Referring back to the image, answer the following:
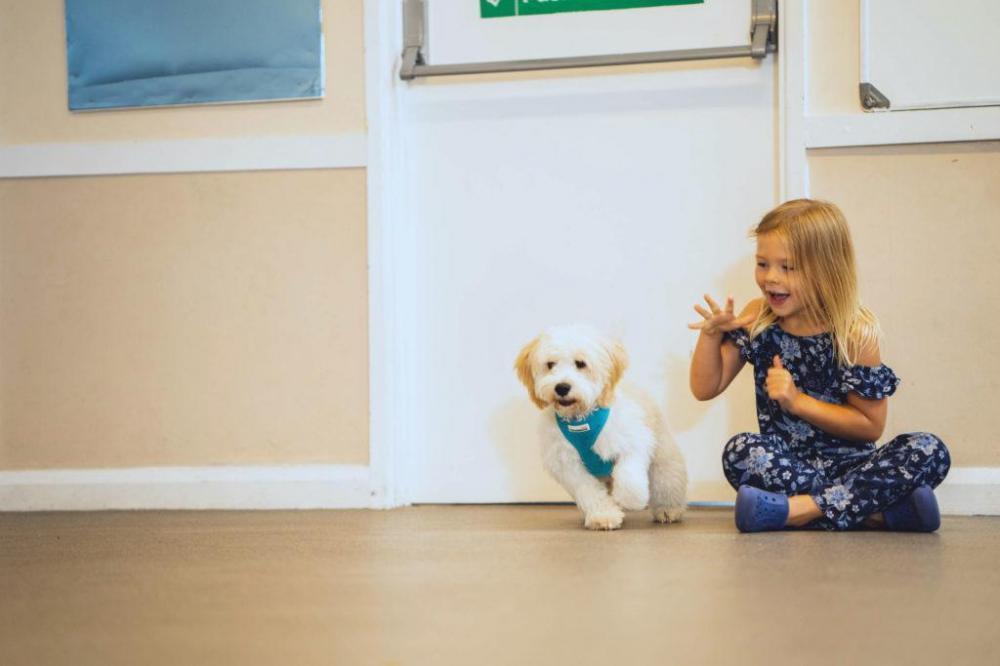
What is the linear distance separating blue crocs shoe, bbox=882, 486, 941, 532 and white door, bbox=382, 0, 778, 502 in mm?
699

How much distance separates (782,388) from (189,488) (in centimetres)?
186

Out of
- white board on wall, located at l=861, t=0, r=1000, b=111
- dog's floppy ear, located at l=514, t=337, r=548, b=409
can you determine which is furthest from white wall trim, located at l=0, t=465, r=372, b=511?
white board on wall, located at l=861, t=0, r=1000, b=111

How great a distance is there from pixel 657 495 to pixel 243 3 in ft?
6.38

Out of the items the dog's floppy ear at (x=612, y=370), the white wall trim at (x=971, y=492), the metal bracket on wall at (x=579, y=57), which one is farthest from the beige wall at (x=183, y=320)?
the white wall trim at (x=971, y=492)

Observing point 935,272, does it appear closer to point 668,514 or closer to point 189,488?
point 668,514

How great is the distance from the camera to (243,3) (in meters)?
3.47

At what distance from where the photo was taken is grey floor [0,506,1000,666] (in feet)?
4.85

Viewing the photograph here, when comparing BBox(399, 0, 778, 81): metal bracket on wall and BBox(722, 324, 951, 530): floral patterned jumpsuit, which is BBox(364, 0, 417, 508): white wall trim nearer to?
BBox(399, 0, 778, 81): metal bracket on wall

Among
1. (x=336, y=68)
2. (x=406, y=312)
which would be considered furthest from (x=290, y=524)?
(x=336, y=68)

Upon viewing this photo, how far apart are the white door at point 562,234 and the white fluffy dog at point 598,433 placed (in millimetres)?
459

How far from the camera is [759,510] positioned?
263 cm

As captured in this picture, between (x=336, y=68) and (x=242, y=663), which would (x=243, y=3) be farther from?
(x=242, y=663)

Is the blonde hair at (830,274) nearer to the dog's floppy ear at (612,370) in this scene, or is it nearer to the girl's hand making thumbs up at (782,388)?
the girl's hand making thumbs up at (782,388)

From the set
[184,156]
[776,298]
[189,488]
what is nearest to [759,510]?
[776,298]
